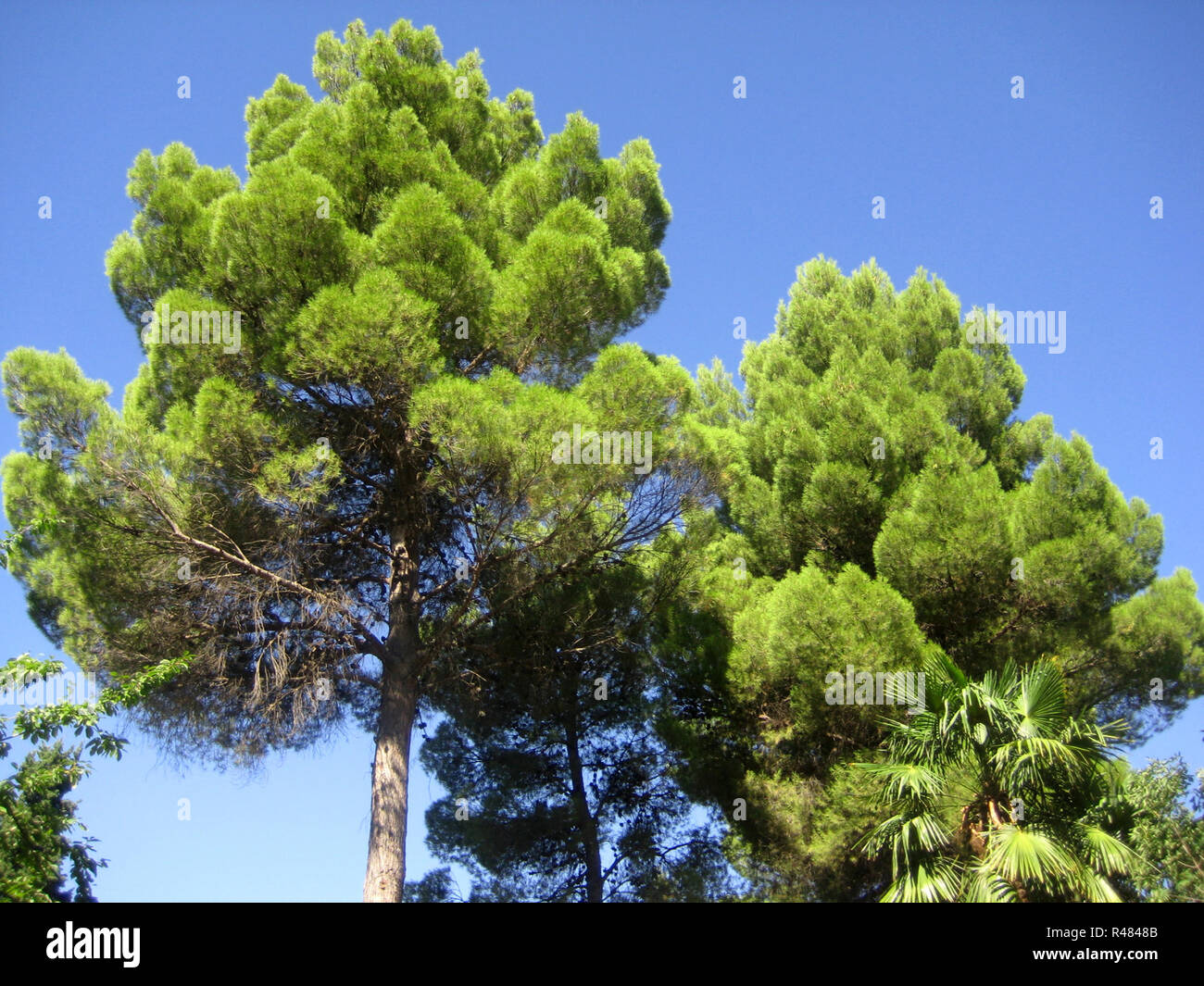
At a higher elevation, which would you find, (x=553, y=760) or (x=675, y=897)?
(x=553, y=760)

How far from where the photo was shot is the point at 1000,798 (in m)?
7.19

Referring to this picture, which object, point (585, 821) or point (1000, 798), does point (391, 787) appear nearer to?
point (585, 821)

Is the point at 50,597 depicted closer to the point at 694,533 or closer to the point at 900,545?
the point at 694,533

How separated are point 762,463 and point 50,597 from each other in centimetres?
870

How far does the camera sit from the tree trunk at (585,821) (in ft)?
37.2

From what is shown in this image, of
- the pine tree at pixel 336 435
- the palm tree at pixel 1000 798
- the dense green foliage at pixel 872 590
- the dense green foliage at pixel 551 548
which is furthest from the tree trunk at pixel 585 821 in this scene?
the palm tree at pixel 1000 798

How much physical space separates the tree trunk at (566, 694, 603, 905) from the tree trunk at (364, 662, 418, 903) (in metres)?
3.48

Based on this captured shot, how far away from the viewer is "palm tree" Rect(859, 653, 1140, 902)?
657 centimetres

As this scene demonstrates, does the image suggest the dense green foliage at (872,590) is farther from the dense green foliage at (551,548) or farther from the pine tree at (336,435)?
the pine tree at (336,435)

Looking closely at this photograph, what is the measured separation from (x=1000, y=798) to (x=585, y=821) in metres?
6.02

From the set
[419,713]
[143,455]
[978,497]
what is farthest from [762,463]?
[143,455]

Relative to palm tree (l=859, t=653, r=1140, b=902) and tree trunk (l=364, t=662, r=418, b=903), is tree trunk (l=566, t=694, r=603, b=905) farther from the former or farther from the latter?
palm tree (l=859, t=653, r=1140, b=902)

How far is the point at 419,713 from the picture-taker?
11.2m
